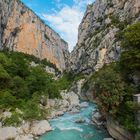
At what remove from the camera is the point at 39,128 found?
36.2m

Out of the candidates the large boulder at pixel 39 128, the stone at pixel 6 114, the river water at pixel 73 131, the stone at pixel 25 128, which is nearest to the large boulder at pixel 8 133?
the stone at pixel 25 128

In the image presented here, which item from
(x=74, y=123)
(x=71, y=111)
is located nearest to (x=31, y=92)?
(x=71, y=111)

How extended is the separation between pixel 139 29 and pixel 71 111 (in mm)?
22952

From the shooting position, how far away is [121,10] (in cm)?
8919

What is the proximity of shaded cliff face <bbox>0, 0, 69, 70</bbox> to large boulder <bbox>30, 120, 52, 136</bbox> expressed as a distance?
62.9 metres

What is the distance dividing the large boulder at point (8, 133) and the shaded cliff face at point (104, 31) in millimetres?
41127

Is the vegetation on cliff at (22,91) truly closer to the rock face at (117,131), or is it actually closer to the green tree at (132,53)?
the rock face at (117,131)

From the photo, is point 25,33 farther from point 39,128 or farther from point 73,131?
point 73,131

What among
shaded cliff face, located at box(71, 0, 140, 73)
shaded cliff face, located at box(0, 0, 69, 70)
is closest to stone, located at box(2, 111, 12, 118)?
shaded cliff face, located at box(71, 0, 140, 73)

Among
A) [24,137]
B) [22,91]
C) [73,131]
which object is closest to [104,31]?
[22,91]

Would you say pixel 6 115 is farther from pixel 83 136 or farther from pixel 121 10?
pixel 121 10

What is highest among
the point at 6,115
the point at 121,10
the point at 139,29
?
the point at 121,10

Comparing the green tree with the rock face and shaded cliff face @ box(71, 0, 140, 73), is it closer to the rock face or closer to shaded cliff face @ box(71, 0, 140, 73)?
the rock face

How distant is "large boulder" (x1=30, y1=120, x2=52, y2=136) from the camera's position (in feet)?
115
